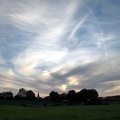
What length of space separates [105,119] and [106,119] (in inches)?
5.4

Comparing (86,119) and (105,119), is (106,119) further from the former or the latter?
(86,119)

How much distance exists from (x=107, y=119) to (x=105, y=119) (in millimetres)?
253

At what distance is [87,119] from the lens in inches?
1332

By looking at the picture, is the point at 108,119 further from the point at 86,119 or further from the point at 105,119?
the point at 86,119

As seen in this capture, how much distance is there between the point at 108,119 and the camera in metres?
31.8

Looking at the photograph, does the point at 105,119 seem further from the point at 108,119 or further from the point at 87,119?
the point at 87,119

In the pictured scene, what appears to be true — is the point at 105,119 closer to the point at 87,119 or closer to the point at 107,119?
the point at 107,119

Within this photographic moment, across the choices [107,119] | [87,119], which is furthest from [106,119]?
[87,119]

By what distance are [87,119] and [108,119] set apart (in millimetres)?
3198

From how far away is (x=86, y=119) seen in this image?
111 ft

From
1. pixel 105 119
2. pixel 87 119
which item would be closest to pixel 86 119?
pixel 87 119

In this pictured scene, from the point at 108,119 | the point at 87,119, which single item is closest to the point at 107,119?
the point at 108,119

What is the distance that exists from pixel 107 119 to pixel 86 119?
3170 mm

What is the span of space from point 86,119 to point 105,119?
2978 millimetres
